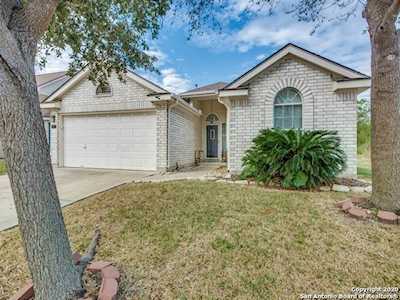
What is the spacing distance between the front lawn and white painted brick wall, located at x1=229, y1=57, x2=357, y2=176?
10.3ft

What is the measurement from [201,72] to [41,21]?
1513 cm

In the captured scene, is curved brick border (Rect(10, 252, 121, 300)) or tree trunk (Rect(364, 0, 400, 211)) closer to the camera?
curved brick border (Rect(10, 252, 121, 300))

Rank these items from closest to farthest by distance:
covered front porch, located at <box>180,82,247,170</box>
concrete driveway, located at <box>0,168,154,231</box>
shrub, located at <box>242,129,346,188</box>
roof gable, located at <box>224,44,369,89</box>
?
concrete driveway, located at <box>0,168,154,231</box>, shrub, located at <box>242,129,346,188</box>, roof gable, located at <box>224,44,369,89</box>, covered front porch, located at <box>180,82,247,170</box>

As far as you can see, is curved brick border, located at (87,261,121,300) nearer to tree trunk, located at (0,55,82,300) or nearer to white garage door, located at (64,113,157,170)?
tree trunk, located at (0,55,82,300)

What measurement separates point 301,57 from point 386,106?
3.91m

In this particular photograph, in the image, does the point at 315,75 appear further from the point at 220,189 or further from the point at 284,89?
the point at 220,189

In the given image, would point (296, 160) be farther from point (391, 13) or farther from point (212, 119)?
point (212, 119)

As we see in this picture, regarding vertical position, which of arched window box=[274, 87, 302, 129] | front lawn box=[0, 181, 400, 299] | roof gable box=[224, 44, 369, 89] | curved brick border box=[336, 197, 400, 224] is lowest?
front lawn box=[0, 181, 400, 299]

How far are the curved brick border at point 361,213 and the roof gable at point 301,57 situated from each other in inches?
164

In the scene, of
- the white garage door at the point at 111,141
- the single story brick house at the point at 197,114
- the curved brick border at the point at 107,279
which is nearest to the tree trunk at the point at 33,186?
the curved brick border at the point at 107,279

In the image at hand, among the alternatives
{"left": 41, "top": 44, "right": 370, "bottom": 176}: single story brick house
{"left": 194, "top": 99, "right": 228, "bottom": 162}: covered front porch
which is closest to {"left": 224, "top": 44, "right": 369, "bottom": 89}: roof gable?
{"left": 41, "top": 44, "right": 370, "bottom": 176}: single story brick house

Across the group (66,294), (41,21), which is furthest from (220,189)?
(41,21)

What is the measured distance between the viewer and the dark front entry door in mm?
13586

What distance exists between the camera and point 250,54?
11.1 m
